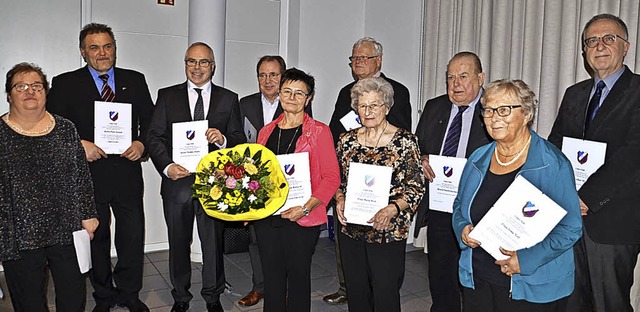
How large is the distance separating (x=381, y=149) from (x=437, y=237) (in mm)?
835

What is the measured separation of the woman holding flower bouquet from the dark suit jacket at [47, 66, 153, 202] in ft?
4.14

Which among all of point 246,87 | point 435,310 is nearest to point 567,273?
point 435,310

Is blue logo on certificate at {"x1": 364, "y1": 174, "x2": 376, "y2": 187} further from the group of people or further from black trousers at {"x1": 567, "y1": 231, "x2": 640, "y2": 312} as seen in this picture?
black trousers at {"x1": 567, "y1": 231, "x2": 640, "y2": 312}

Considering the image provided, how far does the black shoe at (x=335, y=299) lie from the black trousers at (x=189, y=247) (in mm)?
943

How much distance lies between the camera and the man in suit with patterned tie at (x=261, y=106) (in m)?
4.14

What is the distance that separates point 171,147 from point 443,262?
81.1 inches

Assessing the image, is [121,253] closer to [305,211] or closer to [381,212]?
[305,211]

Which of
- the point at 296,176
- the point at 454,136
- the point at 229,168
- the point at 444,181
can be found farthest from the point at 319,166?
the point at 454,136

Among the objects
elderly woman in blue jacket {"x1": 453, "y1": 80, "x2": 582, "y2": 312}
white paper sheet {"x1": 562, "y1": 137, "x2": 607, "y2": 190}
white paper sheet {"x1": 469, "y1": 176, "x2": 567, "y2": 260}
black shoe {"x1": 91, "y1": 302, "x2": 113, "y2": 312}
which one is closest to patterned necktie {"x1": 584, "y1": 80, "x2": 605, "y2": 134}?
white paper sheet {"x1": 562, "y1": 137, "x2": 607, "y2": 190}

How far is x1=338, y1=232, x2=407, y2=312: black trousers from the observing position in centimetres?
299

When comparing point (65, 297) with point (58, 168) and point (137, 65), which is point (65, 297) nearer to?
point (58, 168)

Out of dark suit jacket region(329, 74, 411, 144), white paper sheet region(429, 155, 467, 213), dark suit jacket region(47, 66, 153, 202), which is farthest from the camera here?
dark suit jacket region(329, 74, 411, 144)

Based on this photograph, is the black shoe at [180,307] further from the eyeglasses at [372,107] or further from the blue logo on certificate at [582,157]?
the blue logo on certificate at [582,157]

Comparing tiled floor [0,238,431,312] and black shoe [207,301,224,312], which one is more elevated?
black shoe [207,301,224,312]
